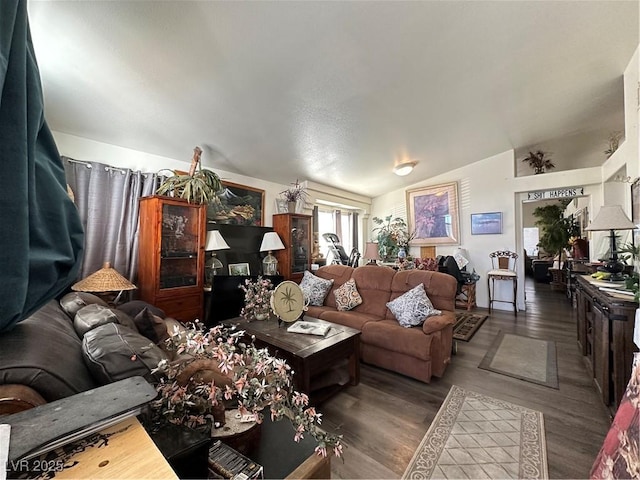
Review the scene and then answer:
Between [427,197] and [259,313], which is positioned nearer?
[259,313]

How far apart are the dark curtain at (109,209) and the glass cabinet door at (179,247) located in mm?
357

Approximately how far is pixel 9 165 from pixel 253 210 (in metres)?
3.73

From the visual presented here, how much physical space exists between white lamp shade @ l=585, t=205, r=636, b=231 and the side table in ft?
9.27

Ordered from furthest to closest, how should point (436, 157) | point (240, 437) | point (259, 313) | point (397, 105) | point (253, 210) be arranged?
1. point (436, 157)
2. point (253, 210)
3. point (397, 105)
4. point (259, 313)
5. point (240, 437)

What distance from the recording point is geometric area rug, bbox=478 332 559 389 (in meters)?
2.48

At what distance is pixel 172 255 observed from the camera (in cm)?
294

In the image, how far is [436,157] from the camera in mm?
4641

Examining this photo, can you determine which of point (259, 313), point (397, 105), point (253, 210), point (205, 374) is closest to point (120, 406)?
point (205, 374)

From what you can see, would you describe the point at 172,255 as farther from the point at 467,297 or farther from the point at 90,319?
the point at 467,297

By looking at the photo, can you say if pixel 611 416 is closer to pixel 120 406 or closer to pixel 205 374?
pixel 205 374

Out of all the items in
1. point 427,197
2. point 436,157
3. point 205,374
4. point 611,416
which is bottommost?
point 611,416

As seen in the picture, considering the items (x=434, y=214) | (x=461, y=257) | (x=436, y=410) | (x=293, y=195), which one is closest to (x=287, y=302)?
(x=436, y=410)

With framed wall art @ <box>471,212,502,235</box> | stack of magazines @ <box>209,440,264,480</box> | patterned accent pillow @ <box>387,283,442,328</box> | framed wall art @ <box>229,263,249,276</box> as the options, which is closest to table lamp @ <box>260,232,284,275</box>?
framed wall art @ <box>229,263,249,276</box>

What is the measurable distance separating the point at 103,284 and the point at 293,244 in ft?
8.36
